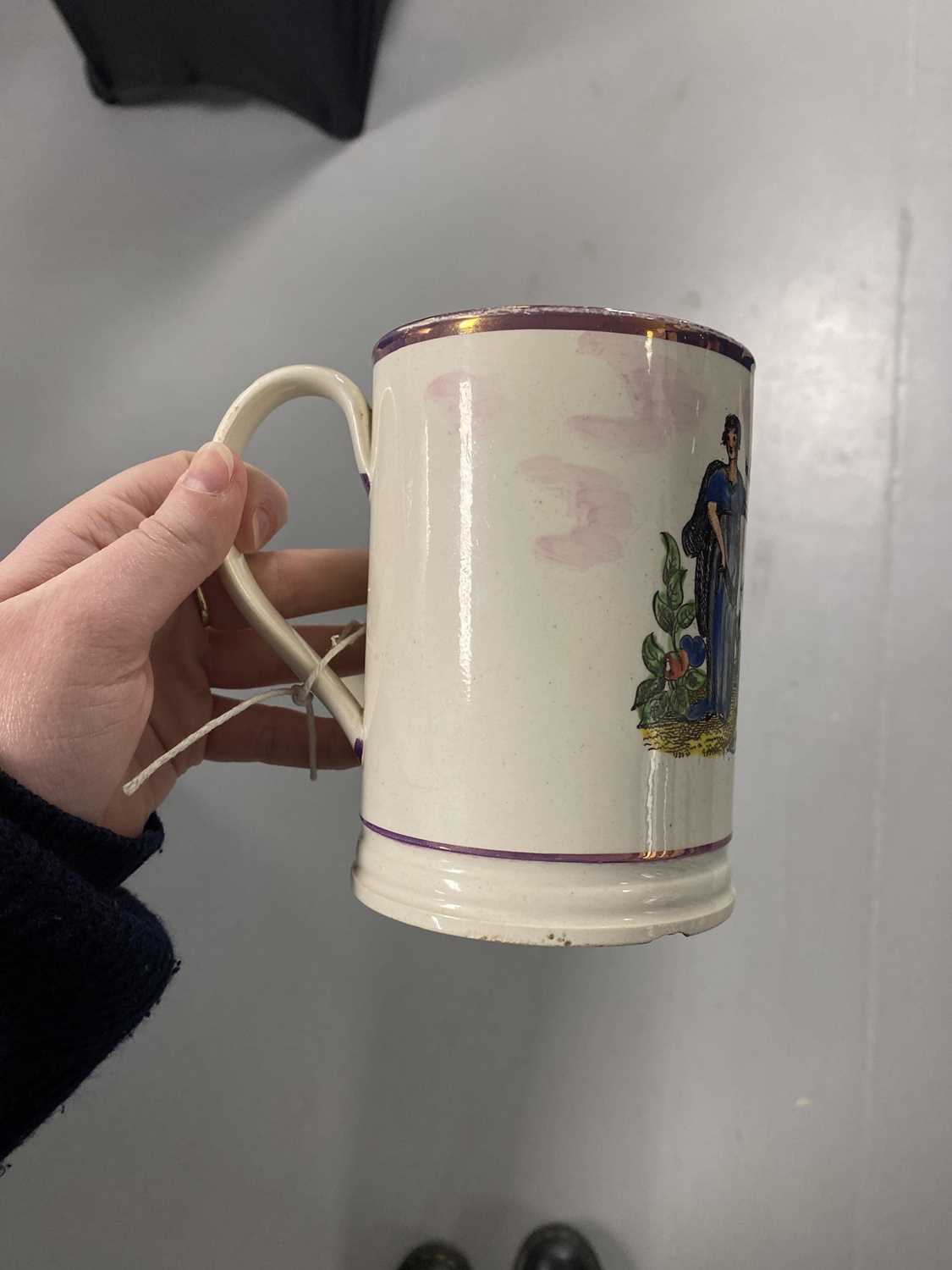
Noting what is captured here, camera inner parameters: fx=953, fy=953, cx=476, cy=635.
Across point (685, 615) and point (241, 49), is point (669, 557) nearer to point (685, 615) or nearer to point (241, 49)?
point (685, 615)

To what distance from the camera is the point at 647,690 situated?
0.56m

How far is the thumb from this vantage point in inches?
25.1

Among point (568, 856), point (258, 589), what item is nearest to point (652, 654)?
point (568, 856)

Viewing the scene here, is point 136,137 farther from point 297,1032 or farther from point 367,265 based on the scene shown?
point 297,1032

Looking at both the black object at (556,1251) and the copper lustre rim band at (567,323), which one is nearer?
the copper lustre rim band at (567,323)

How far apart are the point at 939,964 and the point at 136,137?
3.80 feet

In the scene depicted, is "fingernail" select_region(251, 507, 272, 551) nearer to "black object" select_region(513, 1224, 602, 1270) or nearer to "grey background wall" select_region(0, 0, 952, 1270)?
"grey background wall" select_region(0, 0, 952, 1270)

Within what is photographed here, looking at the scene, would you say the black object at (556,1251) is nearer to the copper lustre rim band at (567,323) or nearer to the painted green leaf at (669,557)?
the painted green leaf at (669,557)

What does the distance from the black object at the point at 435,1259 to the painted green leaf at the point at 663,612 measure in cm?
80

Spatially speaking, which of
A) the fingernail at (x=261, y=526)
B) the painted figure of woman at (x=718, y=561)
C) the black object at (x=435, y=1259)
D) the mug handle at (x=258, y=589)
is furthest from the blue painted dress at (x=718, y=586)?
the black object at (x=435, y=1259)

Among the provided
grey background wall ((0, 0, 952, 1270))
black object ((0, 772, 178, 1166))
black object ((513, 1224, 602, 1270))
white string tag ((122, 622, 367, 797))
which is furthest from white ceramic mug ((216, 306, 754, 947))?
black object ((513, 1224, 602, 1270))

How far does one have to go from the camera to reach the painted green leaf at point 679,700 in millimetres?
565

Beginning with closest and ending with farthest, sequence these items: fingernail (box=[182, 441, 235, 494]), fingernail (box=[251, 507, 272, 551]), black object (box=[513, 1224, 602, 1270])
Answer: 1. fingernail (box=[182, 441, 235, 494])
2. fingernail (box=[251, 507, 272, 551])
3. black object (box=[513, 1224, 602, 1270])

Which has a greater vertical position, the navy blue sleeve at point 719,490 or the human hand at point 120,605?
the navy blue sleeve at point 719,490
